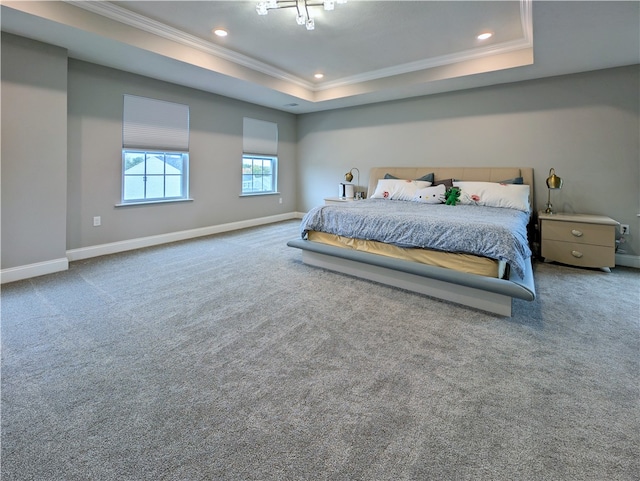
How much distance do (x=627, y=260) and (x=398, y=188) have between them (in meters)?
2.95

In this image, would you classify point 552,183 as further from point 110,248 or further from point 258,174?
point 110,248

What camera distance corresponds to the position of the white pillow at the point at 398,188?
15.6 feet

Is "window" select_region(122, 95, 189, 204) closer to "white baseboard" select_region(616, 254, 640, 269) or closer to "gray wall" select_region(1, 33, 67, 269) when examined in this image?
"gray wall" select_region(1, 33, 67, 269)

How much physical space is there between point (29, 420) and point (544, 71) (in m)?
5.62

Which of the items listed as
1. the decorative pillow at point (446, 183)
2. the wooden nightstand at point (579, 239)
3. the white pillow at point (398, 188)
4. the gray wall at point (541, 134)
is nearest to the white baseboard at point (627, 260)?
the gray wall at point (541, 134)

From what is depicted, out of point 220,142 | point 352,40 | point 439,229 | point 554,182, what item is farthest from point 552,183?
point 220,142

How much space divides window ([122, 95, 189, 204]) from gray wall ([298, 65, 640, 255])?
319cm

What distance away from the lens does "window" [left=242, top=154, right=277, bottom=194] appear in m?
6.13

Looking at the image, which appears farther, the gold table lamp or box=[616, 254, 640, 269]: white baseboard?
the gold table lamp

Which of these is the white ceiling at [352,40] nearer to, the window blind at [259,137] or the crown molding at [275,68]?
the crown molding at [275,68]

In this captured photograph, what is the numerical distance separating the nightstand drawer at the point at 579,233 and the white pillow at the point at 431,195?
128cm

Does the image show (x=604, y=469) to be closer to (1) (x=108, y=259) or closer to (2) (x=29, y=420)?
(2) (x=29, y=420)

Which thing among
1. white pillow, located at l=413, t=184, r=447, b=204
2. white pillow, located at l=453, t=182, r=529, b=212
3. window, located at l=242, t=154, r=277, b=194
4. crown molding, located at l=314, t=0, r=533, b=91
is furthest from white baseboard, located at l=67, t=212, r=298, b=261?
white pillow, located at l=453, t=182, r=529, b=212

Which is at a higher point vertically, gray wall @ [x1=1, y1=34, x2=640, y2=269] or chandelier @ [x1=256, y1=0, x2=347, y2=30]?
chandelier @ [x1=256, y1=0, x2=347, y2=30]
